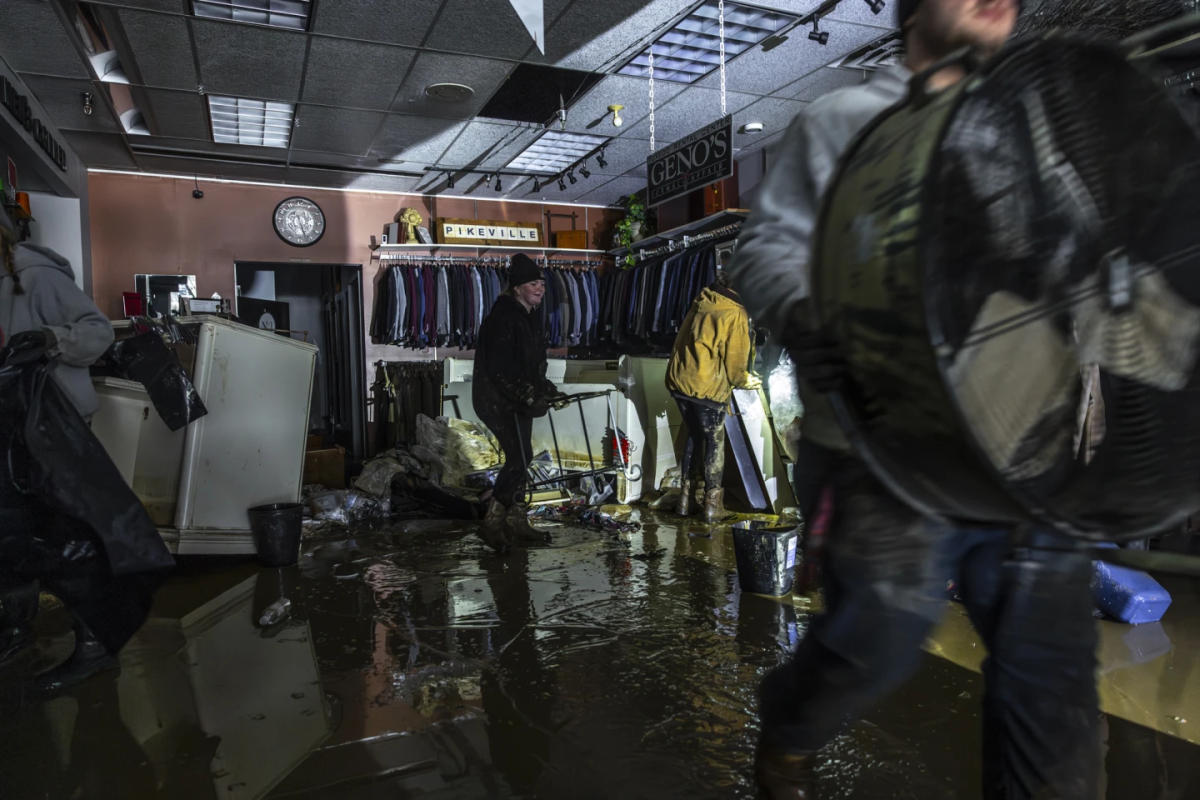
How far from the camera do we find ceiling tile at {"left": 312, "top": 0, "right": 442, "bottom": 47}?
448cm

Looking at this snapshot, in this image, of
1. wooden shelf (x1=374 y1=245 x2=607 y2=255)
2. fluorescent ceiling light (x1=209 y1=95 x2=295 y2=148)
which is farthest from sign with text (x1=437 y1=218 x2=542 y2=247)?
fluorescent ceiling light (x1=209 y1=95 x2=295 y2=148)

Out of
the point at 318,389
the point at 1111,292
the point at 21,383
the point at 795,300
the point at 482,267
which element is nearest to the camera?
the point at 1111,292

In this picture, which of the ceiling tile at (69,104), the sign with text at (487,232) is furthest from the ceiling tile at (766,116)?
the ceiling tile at (69,104)

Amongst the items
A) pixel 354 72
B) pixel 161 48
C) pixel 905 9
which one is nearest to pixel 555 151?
pixel 354 72

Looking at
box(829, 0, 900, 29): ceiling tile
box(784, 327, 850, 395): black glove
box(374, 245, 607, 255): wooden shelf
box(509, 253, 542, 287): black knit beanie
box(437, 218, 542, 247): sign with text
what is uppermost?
box(829, 0, 900, 29): ceiling tile

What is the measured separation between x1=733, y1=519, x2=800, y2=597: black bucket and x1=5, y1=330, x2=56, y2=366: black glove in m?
2.61

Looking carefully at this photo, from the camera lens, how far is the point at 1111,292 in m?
0.79

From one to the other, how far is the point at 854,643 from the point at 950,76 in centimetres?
71

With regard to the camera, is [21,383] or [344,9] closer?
[21,383]

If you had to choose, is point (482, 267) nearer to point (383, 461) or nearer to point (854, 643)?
point (383, 461)

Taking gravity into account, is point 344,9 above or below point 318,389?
above

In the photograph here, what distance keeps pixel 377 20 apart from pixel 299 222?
14.4ft

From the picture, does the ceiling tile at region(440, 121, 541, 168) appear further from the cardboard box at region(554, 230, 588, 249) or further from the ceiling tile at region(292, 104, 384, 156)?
the cardboard box at region(554, 230, 588, 249)

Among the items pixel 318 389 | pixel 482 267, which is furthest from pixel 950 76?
pixel 318 389
